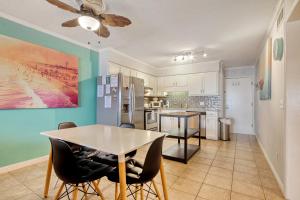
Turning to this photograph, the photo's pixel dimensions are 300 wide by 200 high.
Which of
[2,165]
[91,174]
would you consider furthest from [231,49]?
[2,165]

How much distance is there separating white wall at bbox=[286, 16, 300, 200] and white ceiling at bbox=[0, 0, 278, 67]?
0.68m

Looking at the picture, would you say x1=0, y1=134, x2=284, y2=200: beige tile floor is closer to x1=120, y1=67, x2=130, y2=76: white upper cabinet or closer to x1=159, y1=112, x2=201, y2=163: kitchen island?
x1=159, y1=112, x2=201, y2=163: kitchen island

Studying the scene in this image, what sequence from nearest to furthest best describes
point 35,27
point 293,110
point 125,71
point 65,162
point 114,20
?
point 65,162 → point 293,110 → point 114,20 → point 35,27 → point 125,71

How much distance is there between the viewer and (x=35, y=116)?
9.45ft

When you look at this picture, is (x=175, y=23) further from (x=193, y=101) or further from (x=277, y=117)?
(x=193, y=101)

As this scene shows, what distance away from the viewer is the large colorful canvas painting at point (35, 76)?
2.52 m

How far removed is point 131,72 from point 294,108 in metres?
3.87

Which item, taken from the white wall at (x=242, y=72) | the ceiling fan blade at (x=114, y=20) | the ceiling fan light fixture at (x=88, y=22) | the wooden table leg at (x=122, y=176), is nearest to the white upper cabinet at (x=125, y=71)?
the ceiling fan blade at (x=114, y=20)

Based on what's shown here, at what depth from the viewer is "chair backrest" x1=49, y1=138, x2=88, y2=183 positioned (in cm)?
133

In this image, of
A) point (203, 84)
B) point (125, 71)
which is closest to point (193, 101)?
point (203, 84)

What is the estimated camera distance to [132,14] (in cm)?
242

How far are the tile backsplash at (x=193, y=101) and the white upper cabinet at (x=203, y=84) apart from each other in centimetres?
31

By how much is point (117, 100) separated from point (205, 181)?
7.91 feet

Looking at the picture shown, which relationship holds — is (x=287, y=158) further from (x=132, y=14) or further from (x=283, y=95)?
(x=132, y=14)
